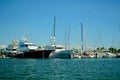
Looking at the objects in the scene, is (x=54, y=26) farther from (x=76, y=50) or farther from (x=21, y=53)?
(x=76, y=50)

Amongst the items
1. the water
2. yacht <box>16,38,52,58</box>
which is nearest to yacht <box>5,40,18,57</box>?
yacht <box>16,38,52,58</box>

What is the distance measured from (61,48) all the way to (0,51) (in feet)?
188

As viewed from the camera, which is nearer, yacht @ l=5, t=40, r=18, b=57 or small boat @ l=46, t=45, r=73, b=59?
small boat @ l=46, t=45, r=73, b=59

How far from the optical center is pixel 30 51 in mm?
98000

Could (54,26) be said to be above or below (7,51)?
above

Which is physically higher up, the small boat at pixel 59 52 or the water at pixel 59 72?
the small boat at pixel 59 52

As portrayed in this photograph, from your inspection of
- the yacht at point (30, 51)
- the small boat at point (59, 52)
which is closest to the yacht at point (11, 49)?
the yacht at point (30, 51)

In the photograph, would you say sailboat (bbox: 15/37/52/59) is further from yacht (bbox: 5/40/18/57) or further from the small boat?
yacht (bbox: 5/40/18/57)

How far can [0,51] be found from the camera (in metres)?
146

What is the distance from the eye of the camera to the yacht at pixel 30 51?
3757 inches

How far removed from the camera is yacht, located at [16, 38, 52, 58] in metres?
95.4

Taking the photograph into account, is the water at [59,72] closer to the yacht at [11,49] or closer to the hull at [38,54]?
the hull at [38,54]

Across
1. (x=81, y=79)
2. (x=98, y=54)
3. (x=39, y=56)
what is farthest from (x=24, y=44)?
(x=81, y=79)

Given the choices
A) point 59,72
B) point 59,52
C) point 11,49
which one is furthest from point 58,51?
point 59,72
